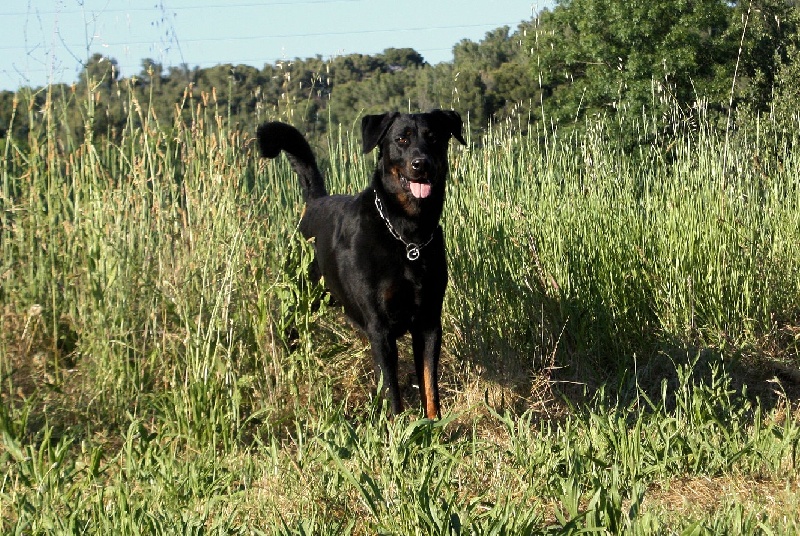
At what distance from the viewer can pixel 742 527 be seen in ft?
9.07

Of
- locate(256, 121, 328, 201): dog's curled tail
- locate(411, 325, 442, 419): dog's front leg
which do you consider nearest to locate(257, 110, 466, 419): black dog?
locate(411, 325, 442, 419): dog's front leg

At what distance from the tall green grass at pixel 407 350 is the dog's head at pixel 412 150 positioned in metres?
0.59

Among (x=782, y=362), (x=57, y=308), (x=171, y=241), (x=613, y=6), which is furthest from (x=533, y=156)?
(x=613, y=6)

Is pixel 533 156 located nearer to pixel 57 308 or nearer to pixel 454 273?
pixel 454 273

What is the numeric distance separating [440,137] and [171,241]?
1.59 m

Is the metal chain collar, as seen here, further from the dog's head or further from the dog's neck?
the dog's head

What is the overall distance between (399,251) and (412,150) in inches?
20.8

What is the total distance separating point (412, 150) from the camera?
466 cm

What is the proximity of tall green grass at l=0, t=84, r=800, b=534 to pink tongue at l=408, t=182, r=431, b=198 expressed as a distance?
627mm

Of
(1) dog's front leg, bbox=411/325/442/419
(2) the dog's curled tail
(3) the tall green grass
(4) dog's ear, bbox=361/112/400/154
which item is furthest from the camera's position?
(2) the dog's curled tail

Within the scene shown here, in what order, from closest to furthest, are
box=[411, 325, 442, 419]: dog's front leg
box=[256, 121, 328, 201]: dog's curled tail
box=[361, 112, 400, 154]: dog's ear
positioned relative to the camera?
1. box=[411, 325, 442, 419]: dog's front leg
2. box=[361, 112, 400, 154]: dog's ear
3. box=[256, 121, 328, 201]: dog's curled tail

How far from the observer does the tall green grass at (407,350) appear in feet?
10.2

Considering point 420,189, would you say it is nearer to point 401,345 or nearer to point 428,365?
point 428,365

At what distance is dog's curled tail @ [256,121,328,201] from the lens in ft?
18.1
